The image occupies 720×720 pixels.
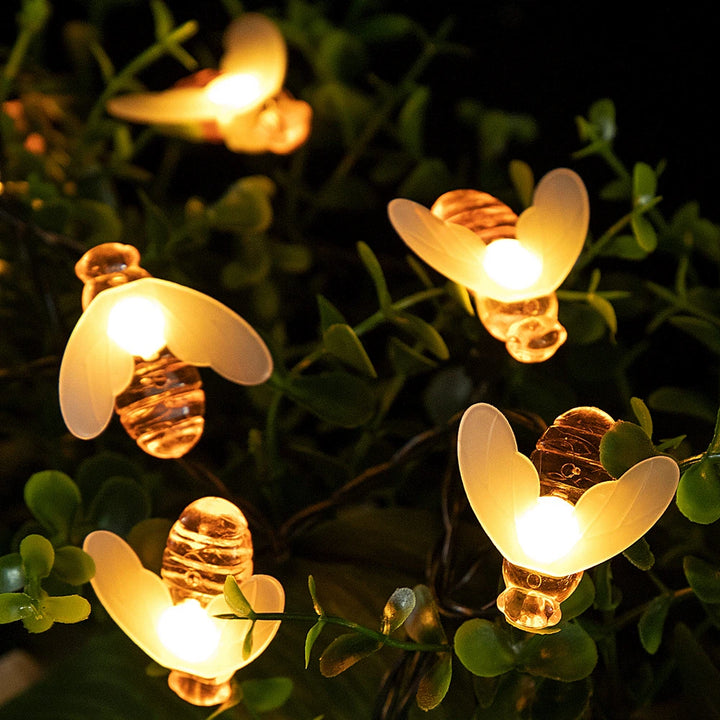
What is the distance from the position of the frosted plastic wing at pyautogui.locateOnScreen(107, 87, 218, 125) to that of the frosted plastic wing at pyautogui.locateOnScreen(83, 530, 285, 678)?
0.28 metres

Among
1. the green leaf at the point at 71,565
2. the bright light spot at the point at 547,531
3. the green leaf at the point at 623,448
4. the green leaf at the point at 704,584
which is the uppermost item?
the green leaf at the point at 623,448

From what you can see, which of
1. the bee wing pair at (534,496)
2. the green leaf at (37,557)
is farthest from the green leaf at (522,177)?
the green leaf at (37,557)

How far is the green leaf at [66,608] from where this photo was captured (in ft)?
1.03

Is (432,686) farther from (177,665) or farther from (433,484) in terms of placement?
(433,484)

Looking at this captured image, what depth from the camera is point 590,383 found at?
0.54 meters

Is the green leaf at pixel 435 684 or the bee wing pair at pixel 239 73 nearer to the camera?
the green leaf at pixel 435 684

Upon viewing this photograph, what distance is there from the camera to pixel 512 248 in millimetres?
371

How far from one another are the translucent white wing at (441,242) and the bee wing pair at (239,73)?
223 mm

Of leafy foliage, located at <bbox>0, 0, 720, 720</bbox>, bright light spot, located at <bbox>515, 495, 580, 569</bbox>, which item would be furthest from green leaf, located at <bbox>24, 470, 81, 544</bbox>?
bright light spot, located at <bbox>515, 495, 580, 569</bbox>

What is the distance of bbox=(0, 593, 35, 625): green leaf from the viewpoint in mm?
310

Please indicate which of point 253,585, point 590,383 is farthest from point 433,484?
point 253,585

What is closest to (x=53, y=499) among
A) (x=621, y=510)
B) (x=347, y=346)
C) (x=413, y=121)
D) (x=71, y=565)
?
(x=71, y=565)

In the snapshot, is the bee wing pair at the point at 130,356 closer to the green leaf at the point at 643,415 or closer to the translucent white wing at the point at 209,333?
the translucent white wing at the point at 209,333

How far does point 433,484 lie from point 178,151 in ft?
1.33
